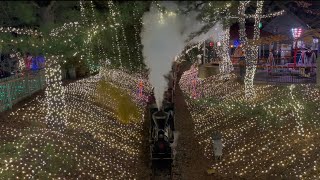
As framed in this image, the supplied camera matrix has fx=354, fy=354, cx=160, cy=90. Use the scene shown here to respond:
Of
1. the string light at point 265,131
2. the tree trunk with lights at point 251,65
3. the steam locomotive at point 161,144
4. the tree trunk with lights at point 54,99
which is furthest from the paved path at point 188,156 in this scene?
the tree trunk with lights at point 54,99

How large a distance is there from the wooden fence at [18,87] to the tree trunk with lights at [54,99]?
1.66 metres

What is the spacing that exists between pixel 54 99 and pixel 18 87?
2.93 metres

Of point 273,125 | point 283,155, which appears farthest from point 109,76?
point 283,155

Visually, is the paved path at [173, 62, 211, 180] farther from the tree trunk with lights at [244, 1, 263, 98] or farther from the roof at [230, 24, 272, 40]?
the roof at [230, 24, 272, 40]

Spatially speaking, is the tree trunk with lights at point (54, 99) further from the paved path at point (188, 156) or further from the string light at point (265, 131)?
the string light at point (265, 131)

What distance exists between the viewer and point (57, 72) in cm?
1130

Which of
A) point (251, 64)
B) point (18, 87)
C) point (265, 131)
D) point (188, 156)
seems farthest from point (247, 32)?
point (188, 156)

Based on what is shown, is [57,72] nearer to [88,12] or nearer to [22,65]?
[88,12]

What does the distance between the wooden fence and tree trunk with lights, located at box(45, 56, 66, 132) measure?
1.66m

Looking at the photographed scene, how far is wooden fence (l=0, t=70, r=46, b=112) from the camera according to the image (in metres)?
12.5

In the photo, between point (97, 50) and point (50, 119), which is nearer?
point (50, 119)

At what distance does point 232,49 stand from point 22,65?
62.0ft

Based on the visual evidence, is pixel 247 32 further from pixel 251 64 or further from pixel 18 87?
pixel 18 87

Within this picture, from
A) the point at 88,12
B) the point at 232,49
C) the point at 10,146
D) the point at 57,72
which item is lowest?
the point at 232,49
